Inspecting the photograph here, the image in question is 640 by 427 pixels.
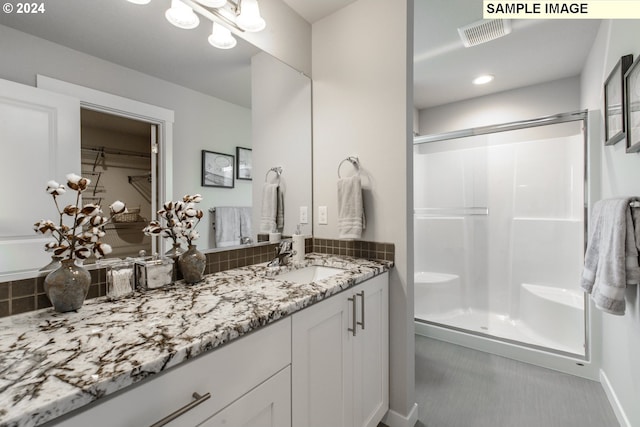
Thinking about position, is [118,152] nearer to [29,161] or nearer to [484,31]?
[29,161]

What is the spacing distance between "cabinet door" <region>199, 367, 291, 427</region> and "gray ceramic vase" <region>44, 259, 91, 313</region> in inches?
21.3

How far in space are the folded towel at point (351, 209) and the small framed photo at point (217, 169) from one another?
64cm

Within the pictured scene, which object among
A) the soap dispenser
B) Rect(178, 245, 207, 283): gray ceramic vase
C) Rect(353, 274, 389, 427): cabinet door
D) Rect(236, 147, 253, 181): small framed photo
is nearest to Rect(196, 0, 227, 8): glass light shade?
Rect(236, 147, 253, 181): small framed photo

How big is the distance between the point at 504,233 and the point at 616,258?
1.67 m

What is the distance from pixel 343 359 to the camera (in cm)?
118

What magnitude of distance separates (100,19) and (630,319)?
2676 millimetres

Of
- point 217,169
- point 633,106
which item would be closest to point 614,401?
point 633,106

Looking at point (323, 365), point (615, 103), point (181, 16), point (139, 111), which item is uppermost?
point (181, 16)

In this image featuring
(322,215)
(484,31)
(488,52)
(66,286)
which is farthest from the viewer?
(488,52)

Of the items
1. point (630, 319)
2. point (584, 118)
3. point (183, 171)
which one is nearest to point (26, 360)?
point (183, 171)

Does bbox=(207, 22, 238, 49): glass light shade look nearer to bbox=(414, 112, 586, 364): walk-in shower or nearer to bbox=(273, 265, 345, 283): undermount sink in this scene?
bbox=(273, 265, 345, 283): undermount sink

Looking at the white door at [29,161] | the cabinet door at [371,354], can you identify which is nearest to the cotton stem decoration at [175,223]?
the white door at [29,161]

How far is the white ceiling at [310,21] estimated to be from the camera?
0.98m

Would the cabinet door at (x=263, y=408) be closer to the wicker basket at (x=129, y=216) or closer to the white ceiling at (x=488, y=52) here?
the wicker basket at (x=129, y=216)
